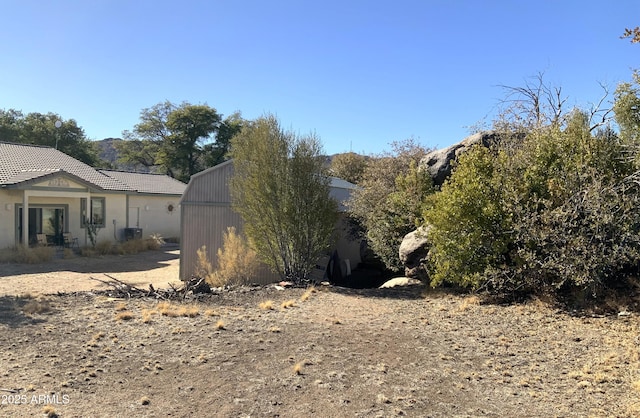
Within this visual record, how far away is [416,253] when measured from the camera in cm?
1055

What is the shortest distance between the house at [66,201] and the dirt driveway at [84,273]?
3.07 meters

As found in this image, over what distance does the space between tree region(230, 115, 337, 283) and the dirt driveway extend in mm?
3910

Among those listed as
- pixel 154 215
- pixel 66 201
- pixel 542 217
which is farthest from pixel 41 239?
pixel 542 217

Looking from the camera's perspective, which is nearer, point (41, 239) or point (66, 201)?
point (41, 239)

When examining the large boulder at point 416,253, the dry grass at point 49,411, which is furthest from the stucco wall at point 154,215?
the dry grass at point 49,411

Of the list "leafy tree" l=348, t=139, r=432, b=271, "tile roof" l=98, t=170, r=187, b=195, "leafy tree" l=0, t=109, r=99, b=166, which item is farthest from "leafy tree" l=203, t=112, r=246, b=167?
"leafy tree" l=348, t=139, r=432, b=271

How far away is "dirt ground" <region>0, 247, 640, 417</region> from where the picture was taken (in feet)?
14.3

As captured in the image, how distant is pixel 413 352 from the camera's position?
232 inches

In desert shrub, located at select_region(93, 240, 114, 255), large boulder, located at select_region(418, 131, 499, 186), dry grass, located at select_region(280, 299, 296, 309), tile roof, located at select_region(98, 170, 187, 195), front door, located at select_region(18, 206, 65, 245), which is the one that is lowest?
dry grass, located at select_region(280, 299, 296, 309)

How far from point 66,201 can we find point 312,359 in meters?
20.8

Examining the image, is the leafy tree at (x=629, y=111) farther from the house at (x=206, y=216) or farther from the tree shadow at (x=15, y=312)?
the tree shadow at (x=15, y=312)

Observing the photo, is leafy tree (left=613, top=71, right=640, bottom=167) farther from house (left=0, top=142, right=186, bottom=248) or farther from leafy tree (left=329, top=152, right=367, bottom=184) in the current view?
house (left=0, top=142, right=186, bottom=248)

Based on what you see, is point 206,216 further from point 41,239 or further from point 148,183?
point 148,183

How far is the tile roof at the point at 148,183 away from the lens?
28.6 m
